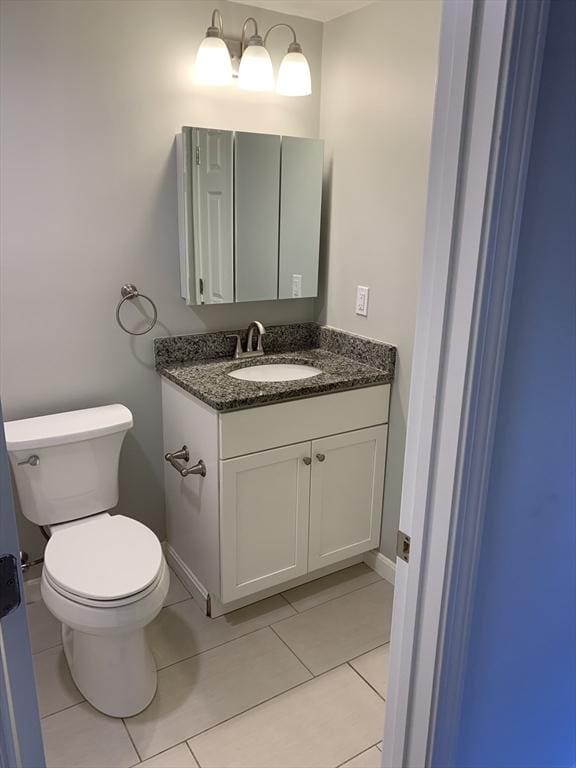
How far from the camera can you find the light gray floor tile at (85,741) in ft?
5.51

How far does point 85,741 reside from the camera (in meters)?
1.74

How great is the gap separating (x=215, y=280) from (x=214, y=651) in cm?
137

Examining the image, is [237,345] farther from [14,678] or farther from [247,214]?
[14,678]

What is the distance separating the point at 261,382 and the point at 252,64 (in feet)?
3.83

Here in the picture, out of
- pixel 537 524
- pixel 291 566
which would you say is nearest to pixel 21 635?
pixel 537 524

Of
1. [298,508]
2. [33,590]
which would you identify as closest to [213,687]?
[298,508]

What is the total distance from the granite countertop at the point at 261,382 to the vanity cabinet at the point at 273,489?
0.13 feet

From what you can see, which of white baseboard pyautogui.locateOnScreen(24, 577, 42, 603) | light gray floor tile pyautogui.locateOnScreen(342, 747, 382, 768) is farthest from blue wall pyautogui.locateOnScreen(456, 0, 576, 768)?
white baseboard pyautogui.locateOnScreen(24, 577, 42, 603)

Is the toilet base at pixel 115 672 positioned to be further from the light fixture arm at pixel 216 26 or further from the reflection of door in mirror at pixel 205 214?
the light fixture arm at pixel 216 26

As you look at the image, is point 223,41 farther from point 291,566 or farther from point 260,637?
point 260,637

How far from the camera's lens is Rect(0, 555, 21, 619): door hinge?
2.45ft

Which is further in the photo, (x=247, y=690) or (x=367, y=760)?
(x=247, y=690)

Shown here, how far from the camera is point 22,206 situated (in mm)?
2020

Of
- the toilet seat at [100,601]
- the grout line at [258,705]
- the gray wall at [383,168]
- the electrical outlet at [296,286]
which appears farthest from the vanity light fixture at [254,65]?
the grout line at [258,705]
